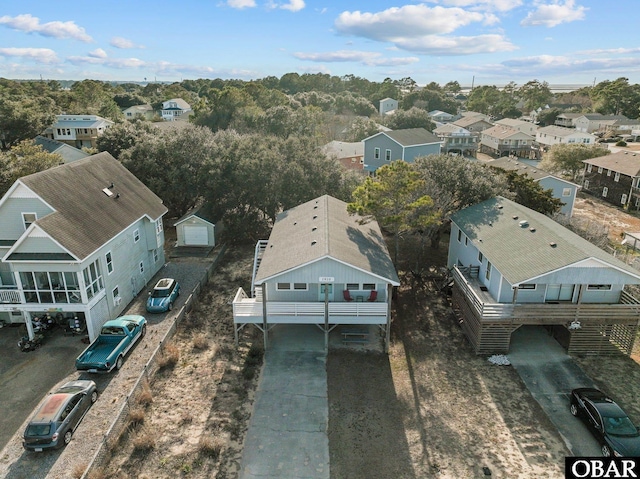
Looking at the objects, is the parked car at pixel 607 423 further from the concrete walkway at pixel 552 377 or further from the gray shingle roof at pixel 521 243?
the gray shingle roof at pixel 521 243

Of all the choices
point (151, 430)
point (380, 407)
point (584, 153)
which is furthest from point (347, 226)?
point (584, 153)

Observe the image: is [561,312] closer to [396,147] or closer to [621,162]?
[396,147]

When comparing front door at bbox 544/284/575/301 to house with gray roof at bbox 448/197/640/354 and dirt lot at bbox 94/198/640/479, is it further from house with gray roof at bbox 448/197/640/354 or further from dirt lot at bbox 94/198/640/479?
dirt lot at bbox 94/198/640/479

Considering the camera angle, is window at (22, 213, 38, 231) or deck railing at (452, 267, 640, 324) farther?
window at (22, 213, 38, 231)

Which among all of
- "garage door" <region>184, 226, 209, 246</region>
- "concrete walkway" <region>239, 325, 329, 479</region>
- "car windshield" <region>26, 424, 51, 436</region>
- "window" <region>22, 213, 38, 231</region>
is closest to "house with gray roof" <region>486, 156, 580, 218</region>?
→ "garage door" <region>184, 226, 209, 246</region>

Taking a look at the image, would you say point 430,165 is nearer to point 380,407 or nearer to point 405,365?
point 405,365

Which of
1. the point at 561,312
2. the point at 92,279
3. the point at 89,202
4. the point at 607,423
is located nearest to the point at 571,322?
the point at 561,312
